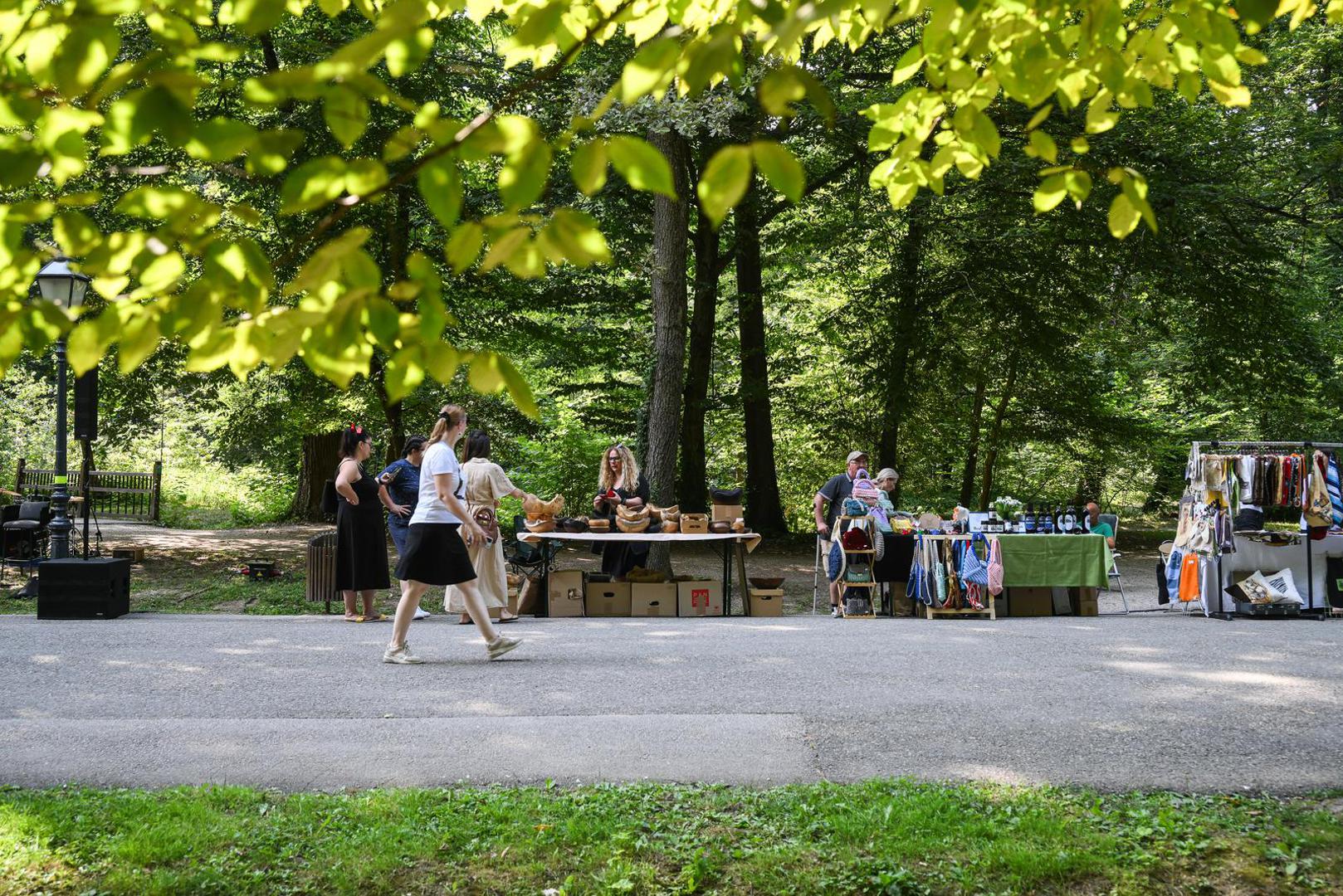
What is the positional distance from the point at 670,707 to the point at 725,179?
543 cm

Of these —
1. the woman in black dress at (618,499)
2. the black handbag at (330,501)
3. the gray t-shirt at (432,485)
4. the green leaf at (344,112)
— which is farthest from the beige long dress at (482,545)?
the green leaf at (344,112)

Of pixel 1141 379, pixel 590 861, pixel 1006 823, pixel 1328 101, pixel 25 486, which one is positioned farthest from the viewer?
pixel 1141 379

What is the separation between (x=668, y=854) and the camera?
4.63m

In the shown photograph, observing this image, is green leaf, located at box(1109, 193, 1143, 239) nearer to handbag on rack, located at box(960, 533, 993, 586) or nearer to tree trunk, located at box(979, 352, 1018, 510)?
handbag on rack, located at box(960, 533, 993, 586)

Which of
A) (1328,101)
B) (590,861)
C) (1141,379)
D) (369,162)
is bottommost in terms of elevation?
(590,861)

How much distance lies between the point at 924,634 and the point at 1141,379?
23241 mm

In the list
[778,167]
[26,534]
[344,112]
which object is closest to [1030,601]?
[778,167]

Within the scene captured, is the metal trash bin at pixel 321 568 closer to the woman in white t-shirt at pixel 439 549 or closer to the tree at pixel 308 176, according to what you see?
the woman in white t-shirt at pixel 439 549

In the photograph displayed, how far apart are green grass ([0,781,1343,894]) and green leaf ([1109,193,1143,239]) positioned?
2.41 meters

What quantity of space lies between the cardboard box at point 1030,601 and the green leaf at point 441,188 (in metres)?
12.7

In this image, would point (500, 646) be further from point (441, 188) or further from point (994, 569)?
point (441, 188)

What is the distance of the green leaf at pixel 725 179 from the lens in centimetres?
234

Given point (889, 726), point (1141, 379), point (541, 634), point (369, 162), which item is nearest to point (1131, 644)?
point (889, 726)

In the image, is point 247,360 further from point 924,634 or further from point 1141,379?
point 1141,379
